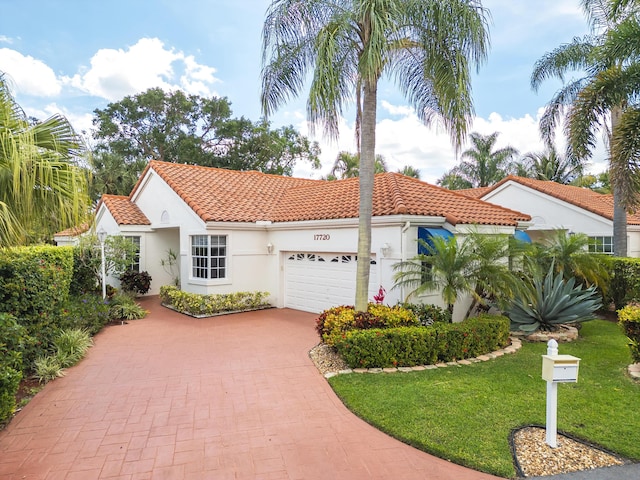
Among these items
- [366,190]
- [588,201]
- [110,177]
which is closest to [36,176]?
[366,190]

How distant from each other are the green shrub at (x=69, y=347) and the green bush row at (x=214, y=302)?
487 centimetres

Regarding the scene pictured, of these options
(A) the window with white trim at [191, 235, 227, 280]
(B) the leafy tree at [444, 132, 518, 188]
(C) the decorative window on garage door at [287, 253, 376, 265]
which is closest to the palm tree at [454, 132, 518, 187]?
(B) the leafy tree at [444, 132, 518, 188]

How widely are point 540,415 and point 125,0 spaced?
16.5 metres

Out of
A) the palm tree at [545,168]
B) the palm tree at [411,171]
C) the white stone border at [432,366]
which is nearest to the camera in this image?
the white stone border at [432,366]

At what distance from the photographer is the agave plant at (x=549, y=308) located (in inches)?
441

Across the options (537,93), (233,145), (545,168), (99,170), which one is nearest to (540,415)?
(537,93)

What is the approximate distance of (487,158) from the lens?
3678 centimetres

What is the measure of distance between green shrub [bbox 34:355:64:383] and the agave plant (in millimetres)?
11860

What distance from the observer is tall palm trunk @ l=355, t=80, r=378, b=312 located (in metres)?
9.92

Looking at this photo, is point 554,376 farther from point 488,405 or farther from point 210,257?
point 210,257

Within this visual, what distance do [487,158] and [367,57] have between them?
32349 mm

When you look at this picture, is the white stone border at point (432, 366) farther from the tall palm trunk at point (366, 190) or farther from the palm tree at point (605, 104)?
the palm tree at point (605, 104)

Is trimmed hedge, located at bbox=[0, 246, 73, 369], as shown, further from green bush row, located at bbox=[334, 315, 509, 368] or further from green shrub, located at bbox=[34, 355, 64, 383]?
green bush row, located at bbox=[334, 315, 509, 368]

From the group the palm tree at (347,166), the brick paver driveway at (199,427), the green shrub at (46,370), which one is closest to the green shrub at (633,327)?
the brick paver driveway at (199,427)
